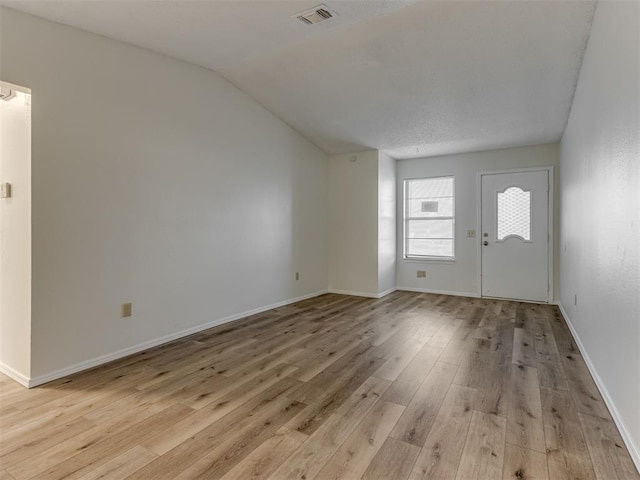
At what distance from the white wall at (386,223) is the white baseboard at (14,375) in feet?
14.0

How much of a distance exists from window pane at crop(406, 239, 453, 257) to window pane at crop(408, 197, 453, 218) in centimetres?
44

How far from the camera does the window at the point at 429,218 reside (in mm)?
5723

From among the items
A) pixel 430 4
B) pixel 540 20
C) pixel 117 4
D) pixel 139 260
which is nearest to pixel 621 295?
pixel 540 20

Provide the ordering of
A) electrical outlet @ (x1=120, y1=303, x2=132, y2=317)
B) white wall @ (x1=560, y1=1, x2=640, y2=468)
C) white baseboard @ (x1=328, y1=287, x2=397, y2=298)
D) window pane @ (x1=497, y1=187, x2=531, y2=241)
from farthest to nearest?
white baseboard @ (x1=328, y1=287, x2=397, y2=298), window pane @ (x1=497, y1=187, x2=531, y2=241), electrical outlet @ (x1=120, y1=303, x2=132, y2=317), white wall @ (x1=560, y1=1, x2=640, y2=468)

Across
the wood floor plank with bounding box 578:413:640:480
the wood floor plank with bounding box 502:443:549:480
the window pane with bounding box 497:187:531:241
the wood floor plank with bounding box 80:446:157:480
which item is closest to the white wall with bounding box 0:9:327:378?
the wood floor plank with bounding box 80:446:157:480

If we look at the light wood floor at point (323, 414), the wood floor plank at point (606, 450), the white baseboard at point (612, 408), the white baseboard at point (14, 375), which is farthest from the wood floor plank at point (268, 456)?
the white baseboard at point (14, 375)

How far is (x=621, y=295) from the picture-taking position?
183cm

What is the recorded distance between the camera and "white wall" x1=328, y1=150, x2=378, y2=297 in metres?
5.45

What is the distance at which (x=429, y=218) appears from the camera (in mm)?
5887

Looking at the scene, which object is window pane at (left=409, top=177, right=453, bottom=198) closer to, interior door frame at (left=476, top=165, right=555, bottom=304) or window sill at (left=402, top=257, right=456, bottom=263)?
interior door frame at (left=476, top=165, right=555, bottom=304)

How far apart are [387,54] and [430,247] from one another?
137 inches

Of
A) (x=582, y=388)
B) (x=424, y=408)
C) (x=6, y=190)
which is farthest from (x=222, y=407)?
(x=582, y=388)

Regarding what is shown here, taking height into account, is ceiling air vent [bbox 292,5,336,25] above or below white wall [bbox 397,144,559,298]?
above

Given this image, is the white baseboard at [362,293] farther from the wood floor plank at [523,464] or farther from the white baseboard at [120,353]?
the wood floor plank at [523,464]
